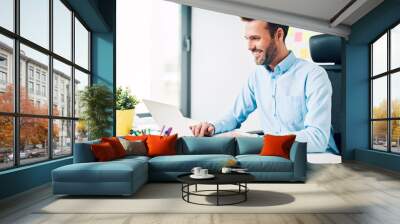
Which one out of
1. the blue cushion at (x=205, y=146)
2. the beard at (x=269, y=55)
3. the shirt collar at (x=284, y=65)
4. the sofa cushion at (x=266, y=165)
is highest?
the beard at (x=269, y=55)

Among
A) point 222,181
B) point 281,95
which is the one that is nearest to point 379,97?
point 281,95

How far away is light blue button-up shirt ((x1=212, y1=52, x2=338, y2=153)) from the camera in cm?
948

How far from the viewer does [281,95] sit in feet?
31.4

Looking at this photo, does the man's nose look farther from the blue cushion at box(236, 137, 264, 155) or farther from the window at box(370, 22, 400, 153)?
the blue cushion at box(236, 137, 264, 155)

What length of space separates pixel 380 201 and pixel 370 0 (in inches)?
168

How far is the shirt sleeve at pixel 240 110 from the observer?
988 cm

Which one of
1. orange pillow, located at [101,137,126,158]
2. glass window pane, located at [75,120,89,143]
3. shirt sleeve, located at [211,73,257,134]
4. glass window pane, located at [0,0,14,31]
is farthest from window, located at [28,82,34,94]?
shirt sleeve, located at [211,73,257,134]

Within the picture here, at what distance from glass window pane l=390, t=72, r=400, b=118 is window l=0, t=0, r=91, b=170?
20.3 feet

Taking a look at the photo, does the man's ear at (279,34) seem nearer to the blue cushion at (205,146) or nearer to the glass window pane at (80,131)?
the blue cushion at (205,146)

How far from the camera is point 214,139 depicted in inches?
265

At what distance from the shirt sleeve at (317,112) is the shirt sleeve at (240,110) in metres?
1.30

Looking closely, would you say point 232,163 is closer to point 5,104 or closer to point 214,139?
point 214,139

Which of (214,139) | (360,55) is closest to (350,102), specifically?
(360,55)

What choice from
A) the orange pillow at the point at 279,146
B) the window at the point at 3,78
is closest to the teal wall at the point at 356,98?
the orange pillow at the point at 279,146
